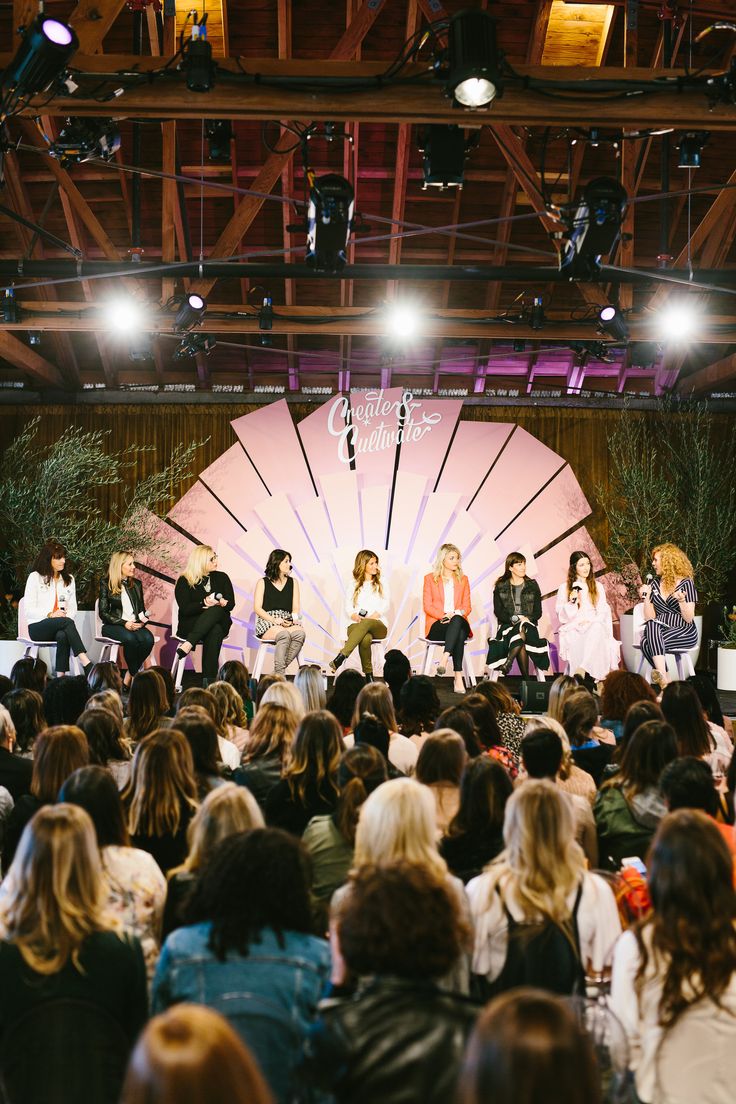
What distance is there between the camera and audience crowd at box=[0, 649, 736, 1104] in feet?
3.91

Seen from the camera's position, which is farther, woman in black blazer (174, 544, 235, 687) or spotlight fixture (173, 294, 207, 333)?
woman in black blazer (174, 544, 235, 687)

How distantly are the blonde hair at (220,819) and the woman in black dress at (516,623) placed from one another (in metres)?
5.92

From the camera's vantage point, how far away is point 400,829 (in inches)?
92.9

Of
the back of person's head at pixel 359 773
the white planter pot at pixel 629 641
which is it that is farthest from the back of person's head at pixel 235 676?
the white planter pot at pixel 629 641

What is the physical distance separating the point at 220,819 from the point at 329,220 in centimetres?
431

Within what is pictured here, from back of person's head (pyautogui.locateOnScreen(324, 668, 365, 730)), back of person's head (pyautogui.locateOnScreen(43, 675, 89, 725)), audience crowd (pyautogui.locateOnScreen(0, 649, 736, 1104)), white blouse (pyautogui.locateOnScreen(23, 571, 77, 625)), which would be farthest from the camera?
white blouse (pyautogui.locateOnScreen(23, 571, 77, 625))

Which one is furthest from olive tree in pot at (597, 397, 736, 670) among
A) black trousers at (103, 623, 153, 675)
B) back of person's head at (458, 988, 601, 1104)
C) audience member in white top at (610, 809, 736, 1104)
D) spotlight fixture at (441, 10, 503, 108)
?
back of person's head at (458, 988, 601, 1104)

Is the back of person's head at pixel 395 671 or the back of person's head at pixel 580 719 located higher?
the back of person's head at pixel 395 671

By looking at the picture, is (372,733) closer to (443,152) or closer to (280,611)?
(443,152)

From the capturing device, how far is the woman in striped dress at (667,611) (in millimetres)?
7875

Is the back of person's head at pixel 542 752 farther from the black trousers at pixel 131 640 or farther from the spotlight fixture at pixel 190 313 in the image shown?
the black trousers at pixel 131 640

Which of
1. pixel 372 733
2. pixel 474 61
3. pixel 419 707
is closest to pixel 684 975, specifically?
pixel 372 733

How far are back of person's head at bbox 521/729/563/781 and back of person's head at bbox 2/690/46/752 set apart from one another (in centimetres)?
214

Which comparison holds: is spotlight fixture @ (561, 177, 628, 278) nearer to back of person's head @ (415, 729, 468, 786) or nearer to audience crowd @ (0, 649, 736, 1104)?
back of person's head @ (415, 729, 468, 786)
